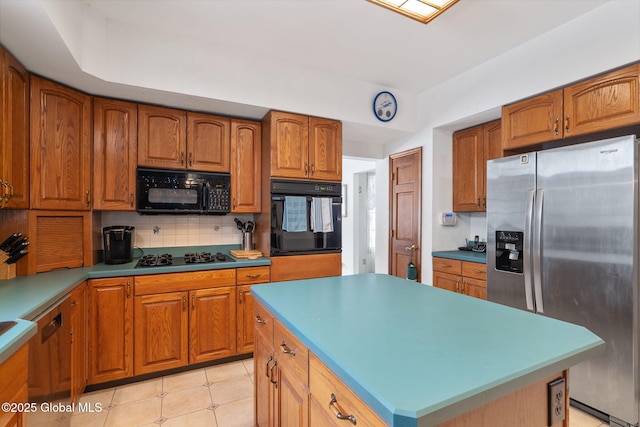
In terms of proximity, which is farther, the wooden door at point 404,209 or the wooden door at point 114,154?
the wooden door at point 404,209

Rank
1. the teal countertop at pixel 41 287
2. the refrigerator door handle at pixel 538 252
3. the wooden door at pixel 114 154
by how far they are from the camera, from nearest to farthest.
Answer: the teal countertop at pixel 41 287, the refrigerator door handle at pixel 538 252, the wooden door at pixel 114 154

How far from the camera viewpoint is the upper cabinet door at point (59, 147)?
7.02 ft

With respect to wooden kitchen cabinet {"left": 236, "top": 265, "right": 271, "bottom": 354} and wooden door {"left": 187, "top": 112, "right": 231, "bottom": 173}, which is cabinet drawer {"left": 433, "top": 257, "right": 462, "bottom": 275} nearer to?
wooden kitchen cabinet {"left": 236, "top": 265, "right": 271, "bottom": 354}

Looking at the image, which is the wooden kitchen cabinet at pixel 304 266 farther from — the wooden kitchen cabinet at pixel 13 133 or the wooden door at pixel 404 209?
the wooden kitchen cabinet at pixel 13 133

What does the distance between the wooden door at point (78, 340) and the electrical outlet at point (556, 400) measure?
2.53m

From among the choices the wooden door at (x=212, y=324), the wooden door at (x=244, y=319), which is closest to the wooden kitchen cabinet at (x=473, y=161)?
the wooden door at (x=244, y=319)

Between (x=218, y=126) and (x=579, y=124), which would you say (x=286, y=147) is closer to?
(x=218, y=126)

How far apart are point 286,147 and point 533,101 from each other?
2167mm

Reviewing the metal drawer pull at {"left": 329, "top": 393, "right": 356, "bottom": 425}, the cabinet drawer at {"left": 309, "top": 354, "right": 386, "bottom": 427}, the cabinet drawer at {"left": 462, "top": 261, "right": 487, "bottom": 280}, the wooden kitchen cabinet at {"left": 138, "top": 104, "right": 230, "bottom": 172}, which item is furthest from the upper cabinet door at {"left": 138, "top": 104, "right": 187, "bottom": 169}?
the cabinet drawer at {"left": 462, "top": 261, "right": 487, "bottom": 280}

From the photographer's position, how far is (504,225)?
2506 millimetres

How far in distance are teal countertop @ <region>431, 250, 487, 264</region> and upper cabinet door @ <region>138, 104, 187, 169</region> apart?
2.77 meters

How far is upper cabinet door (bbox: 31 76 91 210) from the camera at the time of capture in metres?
2.14

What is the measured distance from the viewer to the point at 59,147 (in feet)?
7.45

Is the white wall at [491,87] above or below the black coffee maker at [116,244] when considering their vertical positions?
above
